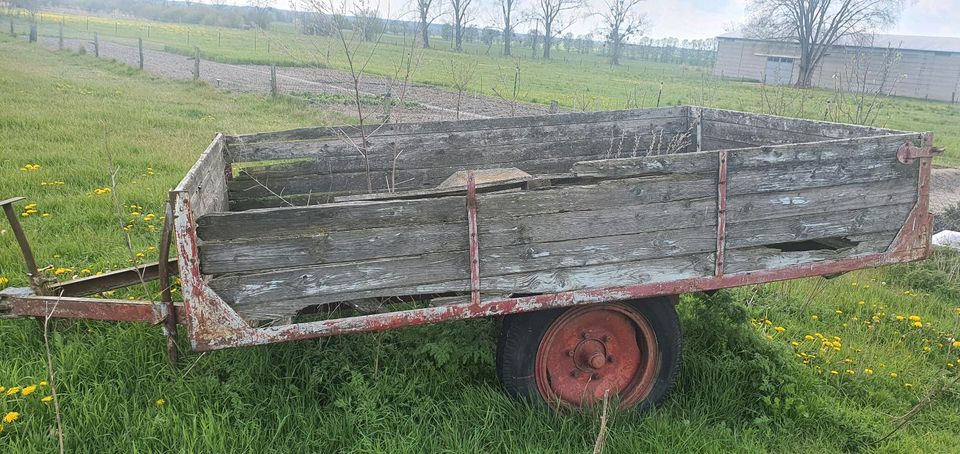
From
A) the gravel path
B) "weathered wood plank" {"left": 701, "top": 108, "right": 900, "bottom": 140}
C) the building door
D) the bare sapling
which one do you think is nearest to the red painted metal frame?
"weathered wood plank" {"left": 701, "top": 108, "right": 900, "bottom": 140}

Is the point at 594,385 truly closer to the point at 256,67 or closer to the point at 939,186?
the point at 939,186

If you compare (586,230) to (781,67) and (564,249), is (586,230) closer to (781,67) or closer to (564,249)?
(564,249)

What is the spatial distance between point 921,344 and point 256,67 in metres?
24.8

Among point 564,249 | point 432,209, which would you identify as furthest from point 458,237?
point 564,249

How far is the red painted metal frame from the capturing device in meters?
2.40

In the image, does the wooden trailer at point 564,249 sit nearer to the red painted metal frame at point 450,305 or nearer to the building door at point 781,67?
the red painted metal frame at point 450,305

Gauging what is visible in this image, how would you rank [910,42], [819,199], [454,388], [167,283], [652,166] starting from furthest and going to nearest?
[910,42]
[454,388]
[819,199]
[652,166]
[167,283]

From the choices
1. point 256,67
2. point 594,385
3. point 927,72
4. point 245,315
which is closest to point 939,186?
point 594,385

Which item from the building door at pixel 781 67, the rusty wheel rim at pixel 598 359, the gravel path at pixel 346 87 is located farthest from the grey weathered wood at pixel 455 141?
the building door at pixel 781 67

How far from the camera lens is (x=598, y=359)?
3.18 m

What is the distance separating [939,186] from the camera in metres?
9.76

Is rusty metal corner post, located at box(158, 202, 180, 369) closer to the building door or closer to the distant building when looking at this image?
the distant building

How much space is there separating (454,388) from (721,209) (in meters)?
1.61

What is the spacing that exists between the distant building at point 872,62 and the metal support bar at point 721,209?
3251 centimetres
